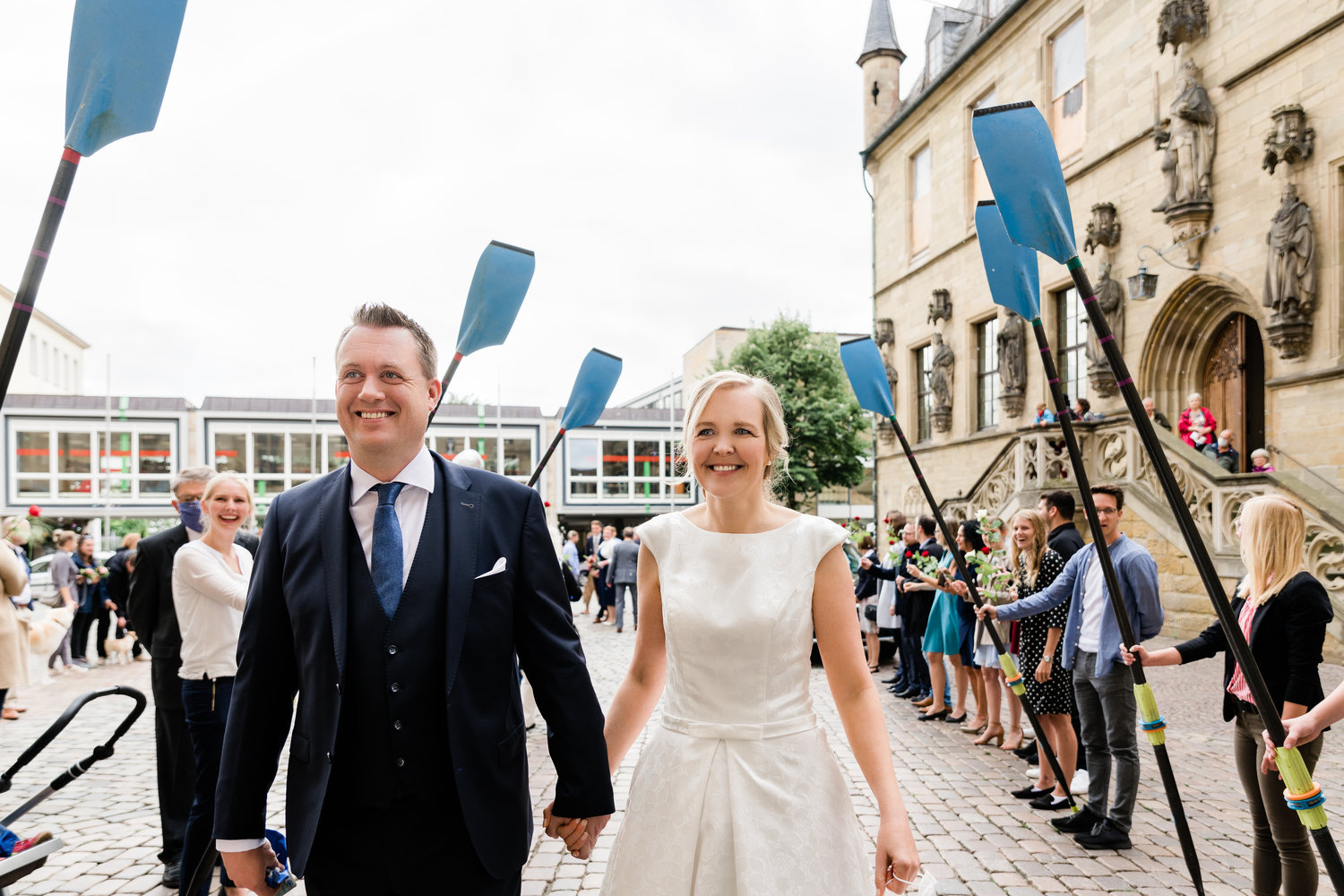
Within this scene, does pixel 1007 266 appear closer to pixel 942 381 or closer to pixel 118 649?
pixel 118 649

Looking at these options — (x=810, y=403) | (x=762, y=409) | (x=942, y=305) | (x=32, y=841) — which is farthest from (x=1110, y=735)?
(x=810, y=403)

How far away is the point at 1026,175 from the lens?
337cm

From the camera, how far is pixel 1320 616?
11.8ft

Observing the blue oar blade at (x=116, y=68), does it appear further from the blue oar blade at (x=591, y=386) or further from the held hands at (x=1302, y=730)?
the held hands at (x=1302, y=730)

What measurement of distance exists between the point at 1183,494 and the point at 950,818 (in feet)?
18.5

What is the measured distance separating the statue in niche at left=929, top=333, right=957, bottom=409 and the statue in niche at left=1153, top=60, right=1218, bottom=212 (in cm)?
765

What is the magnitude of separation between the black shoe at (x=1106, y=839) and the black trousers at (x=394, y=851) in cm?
398

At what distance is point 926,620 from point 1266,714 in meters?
6.21

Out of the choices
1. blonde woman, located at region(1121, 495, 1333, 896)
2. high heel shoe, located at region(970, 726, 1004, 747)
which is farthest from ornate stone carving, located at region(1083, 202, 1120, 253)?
blonde woman, located at region(1121, 495, 1333, 896)

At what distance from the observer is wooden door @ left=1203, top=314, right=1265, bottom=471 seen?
13992 mm

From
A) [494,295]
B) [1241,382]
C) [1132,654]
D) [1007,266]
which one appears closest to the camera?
[1132,654]

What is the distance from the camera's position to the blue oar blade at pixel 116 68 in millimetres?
2439

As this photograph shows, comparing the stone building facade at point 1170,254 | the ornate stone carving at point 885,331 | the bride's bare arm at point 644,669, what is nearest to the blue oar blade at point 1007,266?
the bride's bare arm at point 644,669

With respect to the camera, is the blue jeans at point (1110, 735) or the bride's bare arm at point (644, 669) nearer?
the bride's bare arm at point (644, 669)
